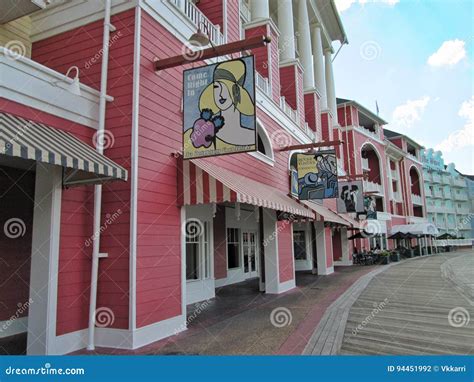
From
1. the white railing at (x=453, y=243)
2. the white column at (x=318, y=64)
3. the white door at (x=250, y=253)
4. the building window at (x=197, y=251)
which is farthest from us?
the white railing at (x=453, y=243)

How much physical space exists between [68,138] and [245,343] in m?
4.35

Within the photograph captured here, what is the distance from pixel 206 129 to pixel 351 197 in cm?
1379

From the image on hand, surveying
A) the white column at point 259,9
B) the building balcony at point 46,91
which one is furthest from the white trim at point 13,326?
the white column at point 259,9

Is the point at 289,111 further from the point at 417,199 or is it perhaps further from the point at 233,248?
the point at 417,199

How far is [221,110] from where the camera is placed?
255 inches

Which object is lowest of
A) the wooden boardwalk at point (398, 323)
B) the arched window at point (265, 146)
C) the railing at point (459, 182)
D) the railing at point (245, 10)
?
A: the wooden boardwalk at point (398, 323)

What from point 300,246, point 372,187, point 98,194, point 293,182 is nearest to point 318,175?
point 293,182

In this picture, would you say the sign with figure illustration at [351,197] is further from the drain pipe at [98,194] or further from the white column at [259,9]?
the drain pipe at [98,194]

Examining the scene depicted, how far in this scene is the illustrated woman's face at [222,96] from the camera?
6438mm

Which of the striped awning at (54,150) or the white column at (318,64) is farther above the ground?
the white column at (318,64)

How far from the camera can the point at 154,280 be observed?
664 centimetres

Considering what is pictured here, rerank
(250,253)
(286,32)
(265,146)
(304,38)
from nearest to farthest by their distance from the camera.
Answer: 1. (265,146)
2. (250,253)
3. (286,32)
4. (304,38)

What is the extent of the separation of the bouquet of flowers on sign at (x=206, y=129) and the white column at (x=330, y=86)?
21.5m

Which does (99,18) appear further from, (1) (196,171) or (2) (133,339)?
(2) (133,339)
